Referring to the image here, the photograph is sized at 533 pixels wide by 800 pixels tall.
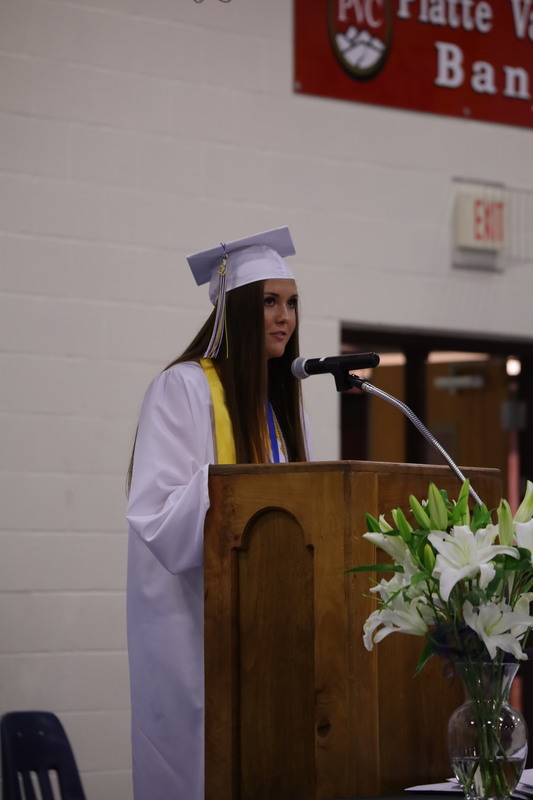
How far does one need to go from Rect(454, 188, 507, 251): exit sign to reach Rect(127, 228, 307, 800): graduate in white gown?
6.58ft

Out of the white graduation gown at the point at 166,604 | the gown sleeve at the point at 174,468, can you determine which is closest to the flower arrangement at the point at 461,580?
the gown sleeve at the point at 174,468

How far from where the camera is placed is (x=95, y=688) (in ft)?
12.5

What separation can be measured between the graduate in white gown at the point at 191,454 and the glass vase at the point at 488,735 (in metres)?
0.73

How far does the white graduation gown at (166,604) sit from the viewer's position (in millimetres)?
2336

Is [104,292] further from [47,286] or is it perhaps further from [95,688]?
[95,688]

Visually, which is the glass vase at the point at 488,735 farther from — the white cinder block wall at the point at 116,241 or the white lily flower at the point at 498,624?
the white cinder block wall at the point at 116,241

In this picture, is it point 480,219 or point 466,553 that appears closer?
point 466,553

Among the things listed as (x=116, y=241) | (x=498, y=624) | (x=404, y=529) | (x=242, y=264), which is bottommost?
(x=498, y=624)

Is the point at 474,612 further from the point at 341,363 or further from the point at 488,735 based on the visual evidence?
the point at 341,363

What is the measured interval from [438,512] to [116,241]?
2602 mm

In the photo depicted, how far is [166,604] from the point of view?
2.43 m

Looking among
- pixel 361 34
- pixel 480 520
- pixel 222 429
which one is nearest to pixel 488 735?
pixel 480 520

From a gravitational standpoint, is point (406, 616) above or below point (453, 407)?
below

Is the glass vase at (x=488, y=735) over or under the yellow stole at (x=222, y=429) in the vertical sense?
under
